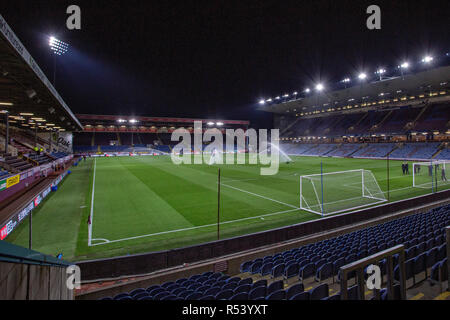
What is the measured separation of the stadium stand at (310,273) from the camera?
14.7 ft

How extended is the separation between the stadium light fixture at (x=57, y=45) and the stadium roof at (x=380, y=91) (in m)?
53.0

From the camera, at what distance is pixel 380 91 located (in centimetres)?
5528

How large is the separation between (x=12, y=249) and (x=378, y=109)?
281 feet

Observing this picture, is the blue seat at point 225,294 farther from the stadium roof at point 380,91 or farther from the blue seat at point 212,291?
the stadium roof at point 380,91

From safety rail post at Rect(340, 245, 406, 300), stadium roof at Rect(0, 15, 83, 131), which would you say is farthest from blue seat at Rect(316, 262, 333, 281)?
stadium roof at Rect(0, 15, 83, 131)

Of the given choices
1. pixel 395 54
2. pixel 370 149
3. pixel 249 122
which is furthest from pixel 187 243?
pixel 249 122

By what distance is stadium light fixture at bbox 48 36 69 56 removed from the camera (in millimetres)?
22827

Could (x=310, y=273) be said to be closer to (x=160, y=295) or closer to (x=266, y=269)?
(x=266, y=269)

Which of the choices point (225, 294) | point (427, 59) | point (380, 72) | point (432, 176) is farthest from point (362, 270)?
point (380, 72)

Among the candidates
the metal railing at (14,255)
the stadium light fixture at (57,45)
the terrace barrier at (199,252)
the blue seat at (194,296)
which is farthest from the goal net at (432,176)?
the stadium light fixture at (57,45)

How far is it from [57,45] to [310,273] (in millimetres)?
29665
